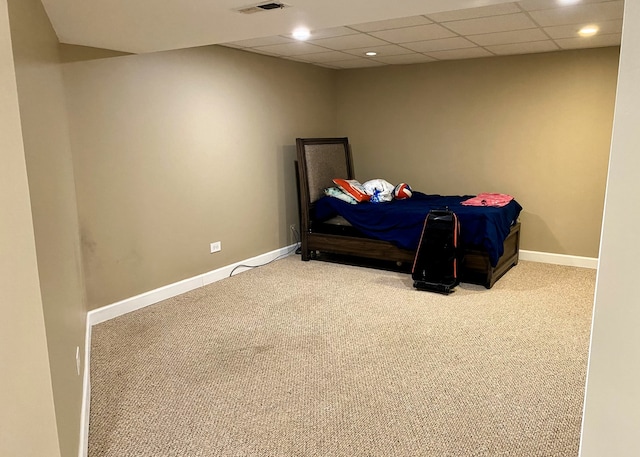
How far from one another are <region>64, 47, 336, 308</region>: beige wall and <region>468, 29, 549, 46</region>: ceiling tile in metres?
2.19

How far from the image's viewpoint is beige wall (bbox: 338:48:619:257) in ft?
16.5

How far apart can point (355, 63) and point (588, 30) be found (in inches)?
101

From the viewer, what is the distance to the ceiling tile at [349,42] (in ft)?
13.7

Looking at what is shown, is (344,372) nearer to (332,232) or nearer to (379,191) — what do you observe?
(332,232)

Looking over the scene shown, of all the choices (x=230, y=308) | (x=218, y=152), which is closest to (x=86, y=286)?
(x=230, y=308)

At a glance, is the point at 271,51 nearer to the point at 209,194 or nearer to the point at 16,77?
the point at 209,194

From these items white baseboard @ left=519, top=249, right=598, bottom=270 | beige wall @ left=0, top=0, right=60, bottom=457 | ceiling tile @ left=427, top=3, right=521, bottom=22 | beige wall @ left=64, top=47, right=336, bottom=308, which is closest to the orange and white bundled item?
beige wall @ left=64, top=47, right=336, bottom=308

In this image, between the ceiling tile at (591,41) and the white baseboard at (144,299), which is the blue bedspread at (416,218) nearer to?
the white baseboard at (144,299)

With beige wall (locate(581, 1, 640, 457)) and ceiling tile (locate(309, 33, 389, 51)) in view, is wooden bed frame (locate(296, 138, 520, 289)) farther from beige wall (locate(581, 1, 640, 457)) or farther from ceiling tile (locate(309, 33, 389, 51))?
beige wall (locate(581, 1, 640, 457))

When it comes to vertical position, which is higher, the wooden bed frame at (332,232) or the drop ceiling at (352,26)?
the drop ceiling at (352,26)

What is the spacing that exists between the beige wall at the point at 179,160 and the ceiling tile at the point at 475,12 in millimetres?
2147

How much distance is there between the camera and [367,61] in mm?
5609

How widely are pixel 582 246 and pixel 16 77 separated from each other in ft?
17.7

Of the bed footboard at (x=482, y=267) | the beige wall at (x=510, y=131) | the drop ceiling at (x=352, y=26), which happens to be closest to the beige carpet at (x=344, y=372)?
the bed footboard at (x=482, y=267)
